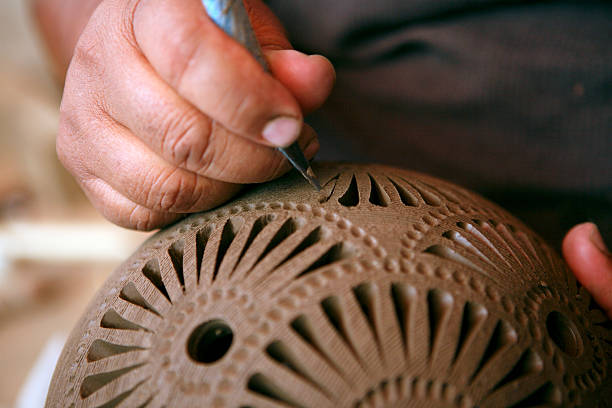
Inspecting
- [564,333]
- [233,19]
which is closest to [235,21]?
[233,19]

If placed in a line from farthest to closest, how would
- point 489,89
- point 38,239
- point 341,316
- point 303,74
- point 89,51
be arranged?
1. point 38,239
2. point 489,89
3. point 89,51
4. point 303,74
5. point 341,316

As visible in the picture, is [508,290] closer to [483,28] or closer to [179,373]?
[179,373]

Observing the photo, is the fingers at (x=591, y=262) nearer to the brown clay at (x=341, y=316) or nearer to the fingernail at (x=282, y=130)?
the brown clay at (x=341, y=316)

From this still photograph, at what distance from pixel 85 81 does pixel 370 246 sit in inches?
22.2

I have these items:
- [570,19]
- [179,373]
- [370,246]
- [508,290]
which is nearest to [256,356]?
[179,373]

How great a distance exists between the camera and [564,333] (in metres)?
0.68

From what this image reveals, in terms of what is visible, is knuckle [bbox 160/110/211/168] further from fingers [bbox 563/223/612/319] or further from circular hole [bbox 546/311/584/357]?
fingers [bbox 563/223/612/319]

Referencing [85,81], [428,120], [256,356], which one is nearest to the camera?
[256,356]

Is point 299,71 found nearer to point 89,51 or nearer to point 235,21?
point 235,21

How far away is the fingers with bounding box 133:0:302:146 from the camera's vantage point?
0.60 metres

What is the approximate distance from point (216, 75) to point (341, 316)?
333 mm

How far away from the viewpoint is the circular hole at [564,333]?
66 centimetres

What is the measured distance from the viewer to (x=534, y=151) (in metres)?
1.17

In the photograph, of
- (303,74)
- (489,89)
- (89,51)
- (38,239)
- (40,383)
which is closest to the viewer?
(303,74)
